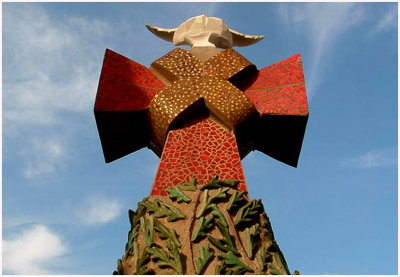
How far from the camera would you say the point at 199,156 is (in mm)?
6453

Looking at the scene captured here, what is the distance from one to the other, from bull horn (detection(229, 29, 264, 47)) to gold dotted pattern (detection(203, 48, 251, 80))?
49.4 inches

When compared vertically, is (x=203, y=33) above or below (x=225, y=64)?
above

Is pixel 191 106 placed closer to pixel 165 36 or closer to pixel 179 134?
pixel 179 134

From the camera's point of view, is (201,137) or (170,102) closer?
(201,137)

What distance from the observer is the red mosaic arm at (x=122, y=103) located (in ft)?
22.6

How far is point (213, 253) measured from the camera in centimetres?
522

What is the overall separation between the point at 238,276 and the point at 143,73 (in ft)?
11.8

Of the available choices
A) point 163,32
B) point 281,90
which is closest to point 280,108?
point 281,90

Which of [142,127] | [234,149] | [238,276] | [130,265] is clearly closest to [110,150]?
[142,127]

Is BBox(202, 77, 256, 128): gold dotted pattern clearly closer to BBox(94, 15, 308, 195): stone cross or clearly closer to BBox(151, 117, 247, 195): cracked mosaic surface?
BBox(94, 15, 308, 195): stone cross

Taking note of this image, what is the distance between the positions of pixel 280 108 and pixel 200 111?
45.2 inches

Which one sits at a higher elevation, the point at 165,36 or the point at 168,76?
the point at 165,36

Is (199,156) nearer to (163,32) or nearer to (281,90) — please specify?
(281,90)

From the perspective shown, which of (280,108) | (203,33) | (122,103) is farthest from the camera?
(203,33)
